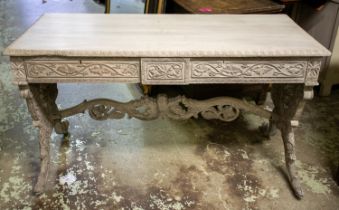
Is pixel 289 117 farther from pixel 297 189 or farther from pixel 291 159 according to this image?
pixel 297 189

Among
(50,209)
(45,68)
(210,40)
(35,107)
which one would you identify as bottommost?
(50,209)

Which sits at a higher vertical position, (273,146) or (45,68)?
(45,68)

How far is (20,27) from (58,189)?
3.00 meters

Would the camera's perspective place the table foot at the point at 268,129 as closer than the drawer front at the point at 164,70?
No

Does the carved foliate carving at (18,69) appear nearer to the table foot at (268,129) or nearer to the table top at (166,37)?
the table top at (166,37)

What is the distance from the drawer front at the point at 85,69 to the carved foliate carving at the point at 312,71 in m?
0.80

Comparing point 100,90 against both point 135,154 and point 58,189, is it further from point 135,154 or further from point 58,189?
point 58,189

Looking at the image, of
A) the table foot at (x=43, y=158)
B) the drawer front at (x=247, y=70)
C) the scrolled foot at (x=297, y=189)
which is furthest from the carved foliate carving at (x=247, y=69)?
the table foot at (x=43, y=158)

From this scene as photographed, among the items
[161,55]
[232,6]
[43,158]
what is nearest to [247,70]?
[161,55]

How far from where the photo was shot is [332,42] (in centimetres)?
261

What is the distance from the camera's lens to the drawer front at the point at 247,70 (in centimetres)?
155

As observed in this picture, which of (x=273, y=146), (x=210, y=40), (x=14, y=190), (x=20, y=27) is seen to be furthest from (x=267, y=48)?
(x=20, y=27)

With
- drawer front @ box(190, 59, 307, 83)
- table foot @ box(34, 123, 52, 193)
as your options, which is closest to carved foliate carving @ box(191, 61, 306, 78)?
drawer front @ box(190, 59, 307, 83)

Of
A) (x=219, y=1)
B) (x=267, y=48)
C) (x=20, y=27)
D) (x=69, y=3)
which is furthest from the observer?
(x=69, y=3)
